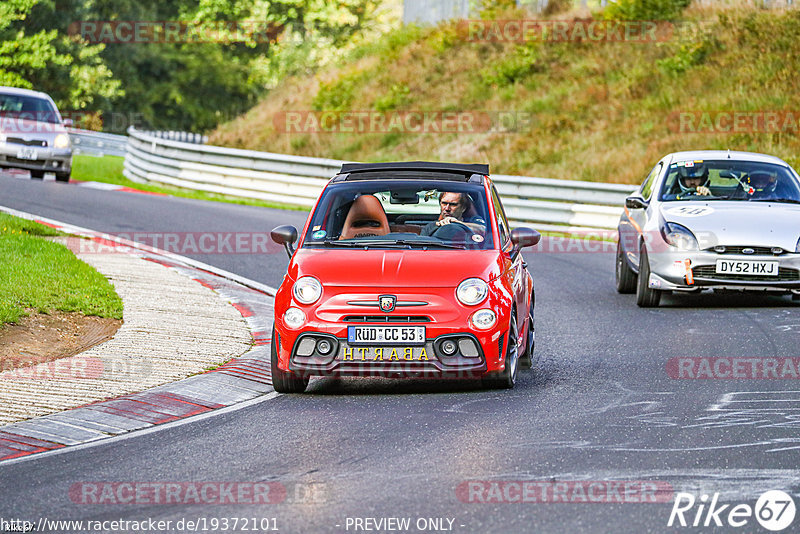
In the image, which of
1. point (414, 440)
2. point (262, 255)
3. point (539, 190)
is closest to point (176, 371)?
point (414, 440)

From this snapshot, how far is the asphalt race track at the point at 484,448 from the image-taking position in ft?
19.4

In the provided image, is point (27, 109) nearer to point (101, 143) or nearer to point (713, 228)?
point (713, 228)

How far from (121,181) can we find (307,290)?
2335cm

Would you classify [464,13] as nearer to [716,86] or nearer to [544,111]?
[544,111]

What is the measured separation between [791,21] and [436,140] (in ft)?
29.9

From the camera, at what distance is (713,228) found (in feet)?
42.3

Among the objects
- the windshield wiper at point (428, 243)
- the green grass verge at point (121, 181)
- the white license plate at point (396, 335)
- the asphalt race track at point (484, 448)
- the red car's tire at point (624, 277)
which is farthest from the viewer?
the green grass verge at point (121, 181)

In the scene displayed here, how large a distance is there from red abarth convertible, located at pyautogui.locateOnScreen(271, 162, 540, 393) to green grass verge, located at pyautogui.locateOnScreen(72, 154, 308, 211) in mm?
15684

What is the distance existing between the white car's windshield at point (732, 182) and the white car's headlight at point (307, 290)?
6.08 meters

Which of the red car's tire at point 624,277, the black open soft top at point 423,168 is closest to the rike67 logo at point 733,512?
the black open soft top at point 423,168

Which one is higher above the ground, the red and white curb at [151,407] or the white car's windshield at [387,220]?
the white car's windshield at [387,220]

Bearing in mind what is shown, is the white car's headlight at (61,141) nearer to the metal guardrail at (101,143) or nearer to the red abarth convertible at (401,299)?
the red abarth convertible at (401,299)

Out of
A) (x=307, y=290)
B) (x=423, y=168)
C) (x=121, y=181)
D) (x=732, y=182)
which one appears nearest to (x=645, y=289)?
(x=732, y=182)

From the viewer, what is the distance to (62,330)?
436 inches
